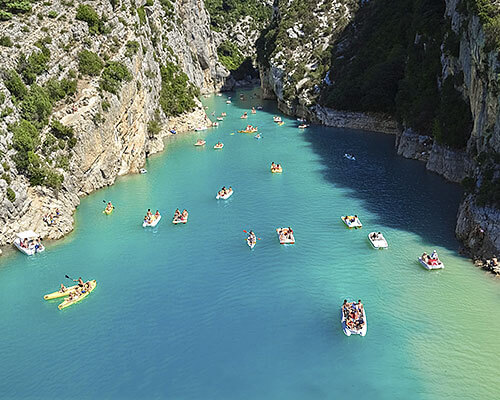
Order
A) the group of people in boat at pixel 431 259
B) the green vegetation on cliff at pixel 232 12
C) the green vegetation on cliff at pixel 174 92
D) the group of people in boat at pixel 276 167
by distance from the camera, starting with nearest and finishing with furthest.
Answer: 1. the group of people in boat at pixel 431 259
2. the group of people in boat at pixel 276 167
3. the green vegetation on cliff at pixel 174 92
4. the green vegetation on cliff at pixel 232 12

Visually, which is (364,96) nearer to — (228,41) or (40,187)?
(40,187)

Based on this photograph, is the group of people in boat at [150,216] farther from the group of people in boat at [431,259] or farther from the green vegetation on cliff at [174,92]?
the green vegetation on cliff at [174,92]

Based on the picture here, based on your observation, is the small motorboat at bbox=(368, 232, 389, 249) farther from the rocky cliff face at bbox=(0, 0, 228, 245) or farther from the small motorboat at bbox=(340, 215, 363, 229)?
the rocky cliff face at bbox=(0, 0, 228, 245)

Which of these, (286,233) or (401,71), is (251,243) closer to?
(286,233)

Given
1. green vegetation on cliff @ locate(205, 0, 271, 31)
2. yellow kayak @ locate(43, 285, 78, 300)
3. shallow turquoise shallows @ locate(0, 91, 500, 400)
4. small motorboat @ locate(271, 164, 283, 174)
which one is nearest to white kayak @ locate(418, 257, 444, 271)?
shallow turquoise shallows @ locate(0, 91, 500, 400)

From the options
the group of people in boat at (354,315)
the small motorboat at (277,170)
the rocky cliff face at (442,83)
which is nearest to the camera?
the group of people in boat at (354,315)

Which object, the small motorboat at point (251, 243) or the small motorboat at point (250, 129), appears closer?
the small motorboat at point (251, 243)

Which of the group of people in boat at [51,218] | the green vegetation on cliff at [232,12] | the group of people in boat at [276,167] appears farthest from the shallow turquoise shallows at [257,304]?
the green vegetation on cliff at [232,12]
